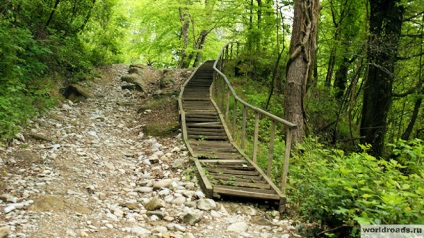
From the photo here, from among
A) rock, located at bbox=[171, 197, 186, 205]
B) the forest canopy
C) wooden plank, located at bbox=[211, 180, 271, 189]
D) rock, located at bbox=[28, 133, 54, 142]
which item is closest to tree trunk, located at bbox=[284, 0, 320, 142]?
the forest canopy

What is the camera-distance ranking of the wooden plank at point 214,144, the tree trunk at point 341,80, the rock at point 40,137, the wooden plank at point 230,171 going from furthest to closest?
the tree trunk at point 341,80 < the wooden plank at point 214,144 < the rock at point 40,137 < the wooden plank at point 230,171

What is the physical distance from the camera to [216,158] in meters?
7.43

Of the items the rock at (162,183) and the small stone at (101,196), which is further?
the rock at (162,183)

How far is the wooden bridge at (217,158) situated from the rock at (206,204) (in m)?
0.21

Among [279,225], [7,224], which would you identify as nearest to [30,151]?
[7,224]

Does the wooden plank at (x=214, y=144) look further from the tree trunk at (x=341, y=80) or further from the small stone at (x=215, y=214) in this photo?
the tree trunk at (x=341, y=80)

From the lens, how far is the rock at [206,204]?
17.6 feet

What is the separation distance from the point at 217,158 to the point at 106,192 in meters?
2.61

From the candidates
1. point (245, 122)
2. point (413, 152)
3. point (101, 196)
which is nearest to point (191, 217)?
point (101, 196)

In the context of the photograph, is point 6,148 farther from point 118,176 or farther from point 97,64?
point 97,64

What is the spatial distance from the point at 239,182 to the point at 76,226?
2966 mm

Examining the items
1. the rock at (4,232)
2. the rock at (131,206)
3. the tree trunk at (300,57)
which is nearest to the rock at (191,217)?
the rock at (131,206)

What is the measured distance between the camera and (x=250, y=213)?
5.48 meters

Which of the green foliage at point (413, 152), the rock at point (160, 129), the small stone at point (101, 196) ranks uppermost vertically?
the green foliage at point (413, 152)
